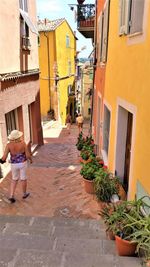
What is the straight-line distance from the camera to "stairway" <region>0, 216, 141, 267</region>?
122 inches

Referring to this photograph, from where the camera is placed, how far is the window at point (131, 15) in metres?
3.60

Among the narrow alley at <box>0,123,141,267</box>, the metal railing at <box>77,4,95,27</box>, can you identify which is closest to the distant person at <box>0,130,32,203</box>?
the narrow alley at <box>0,123,141,267</box>

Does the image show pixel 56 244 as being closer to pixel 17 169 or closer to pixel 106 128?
pixel 17 169

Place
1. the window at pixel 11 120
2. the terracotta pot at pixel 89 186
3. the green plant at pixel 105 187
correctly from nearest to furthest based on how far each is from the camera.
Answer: the green plant at pixel 105 187
the terracotta pot at pixel 89 186
the window at pixel 11 120

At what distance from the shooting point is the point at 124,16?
428cm

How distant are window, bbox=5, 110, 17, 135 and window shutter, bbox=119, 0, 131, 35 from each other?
508 centimetres

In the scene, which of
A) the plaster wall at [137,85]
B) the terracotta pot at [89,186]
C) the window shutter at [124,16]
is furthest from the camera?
the terracotta pot at [89,186]

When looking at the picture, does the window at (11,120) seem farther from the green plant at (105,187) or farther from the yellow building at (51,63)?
the yellow building at (51,63)

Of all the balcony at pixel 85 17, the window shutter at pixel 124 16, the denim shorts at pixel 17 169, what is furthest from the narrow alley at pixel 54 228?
the balcony at pixel 85 17

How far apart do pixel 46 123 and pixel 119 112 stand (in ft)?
50.0

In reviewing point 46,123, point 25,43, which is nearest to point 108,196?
point 25,43

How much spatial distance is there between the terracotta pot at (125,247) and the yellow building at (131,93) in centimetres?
70

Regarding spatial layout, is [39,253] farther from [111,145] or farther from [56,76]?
[56,76]

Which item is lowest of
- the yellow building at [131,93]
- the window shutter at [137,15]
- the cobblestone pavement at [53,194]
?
the cobblestone pavement at [53,194]
